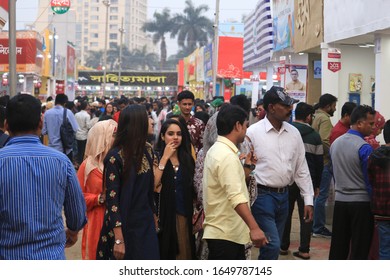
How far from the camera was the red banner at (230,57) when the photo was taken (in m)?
38.0

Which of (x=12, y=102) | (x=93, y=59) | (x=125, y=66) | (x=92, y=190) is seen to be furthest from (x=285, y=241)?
(x=93, y=59)

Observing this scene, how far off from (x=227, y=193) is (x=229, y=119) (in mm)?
576

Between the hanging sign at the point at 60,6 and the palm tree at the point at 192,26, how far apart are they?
80.3 meters

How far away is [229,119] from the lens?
17.4ft

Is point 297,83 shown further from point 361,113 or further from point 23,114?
point 23,114

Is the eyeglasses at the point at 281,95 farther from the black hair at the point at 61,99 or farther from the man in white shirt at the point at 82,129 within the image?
the man in white shirt at the point at 82,129

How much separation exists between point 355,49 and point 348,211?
10811 mm

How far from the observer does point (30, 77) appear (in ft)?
131

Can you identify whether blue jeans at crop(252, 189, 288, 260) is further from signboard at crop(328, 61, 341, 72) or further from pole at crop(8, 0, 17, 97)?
signboard at crop(328, 61, 341, 72)

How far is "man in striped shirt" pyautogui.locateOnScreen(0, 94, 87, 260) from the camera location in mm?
3949

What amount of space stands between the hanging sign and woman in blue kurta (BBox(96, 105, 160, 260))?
26.0 m

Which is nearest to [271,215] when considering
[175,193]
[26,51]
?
[175,193]

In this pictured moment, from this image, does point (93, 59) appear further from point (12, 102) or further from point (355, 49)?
point (12, 102)

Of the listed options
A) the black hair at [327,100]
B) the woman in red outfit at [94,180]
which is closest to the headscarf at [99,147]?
the woman in red outfit at [94,180]
